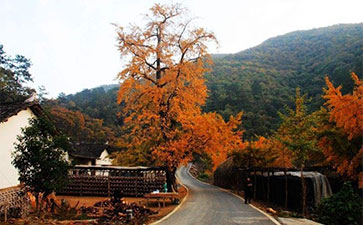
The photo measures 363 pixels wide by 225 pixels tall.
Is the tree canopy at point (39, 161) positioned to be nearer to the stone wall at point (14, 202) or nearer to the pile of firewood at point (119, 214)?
the stone wall at point (14, 202)

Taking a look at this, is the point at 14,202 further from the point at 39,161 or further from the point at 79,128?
the point at 79,128

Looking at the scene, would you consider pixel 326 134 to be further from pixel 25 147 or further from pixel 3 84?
pixel 3 84

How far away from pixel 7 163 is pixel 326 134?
51.5 ft

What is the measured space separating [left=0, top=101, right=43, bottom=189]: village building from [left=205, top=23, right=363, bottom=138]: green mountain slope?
36.2 meters

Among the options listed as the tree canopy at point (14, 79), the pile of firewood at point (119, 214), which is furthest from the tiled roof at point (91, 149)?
the pile of firewood at point (119, 214)

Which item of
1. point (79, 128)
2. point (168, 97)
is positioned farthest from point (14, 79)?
point (168, 97)

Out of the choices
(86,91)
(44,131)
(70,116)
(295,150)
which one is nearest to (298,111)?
(295,150)

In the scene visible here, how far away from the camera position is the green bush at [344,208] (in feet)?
38.5

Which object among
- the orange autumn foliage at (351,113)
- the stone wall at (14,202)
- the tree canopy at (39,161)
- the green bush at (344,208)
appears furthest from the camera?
the stone wall at (14,202)

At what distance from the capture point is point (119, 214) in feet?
48.2

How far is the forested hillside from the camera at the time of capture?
55.2m

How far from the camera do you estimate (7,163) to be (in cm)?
1633

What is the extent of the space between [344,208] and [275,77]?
74.9 meters

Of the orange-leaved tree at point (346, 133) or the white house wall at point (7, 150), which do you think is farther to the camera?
the white house wall at point (7, 150)
